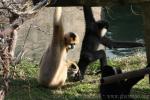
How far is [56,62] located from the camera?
7.20 m

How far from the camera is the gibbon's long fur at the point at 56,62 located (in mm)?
7070

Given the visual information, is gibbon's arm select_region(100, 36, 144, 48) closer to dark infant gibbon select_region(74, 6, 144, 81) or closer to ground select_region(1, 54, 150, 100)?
dark infant gibbon select_region(74, 6, 144, 81)

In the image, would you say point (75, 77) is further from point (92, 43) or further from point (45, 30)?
point (45, 30)

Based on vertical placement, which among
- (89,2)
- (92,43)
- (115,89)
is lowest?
(92,43)

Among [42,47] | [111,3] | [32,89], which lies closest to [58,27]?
[32,89]

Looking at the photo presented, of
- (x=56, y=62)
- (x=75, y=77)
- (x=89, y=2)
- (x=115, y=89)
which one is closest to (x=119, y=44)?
(x=75, y=77)

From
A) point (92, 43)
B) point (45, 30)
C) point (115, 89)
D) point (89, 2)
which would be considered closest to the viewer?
point (89, 2)

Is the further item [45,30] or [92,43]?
[45,30]

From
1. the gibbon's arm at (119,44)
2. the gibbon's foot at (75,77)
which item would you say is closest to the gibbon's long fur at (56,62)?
the gibbon's foot at (75,77)

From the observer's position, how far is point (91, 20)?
8.16m

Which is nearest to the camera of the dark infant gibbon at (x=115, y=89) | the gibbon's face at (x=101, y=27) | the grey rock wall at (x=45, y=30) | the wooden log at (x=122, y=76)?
the wooden log at (x=122, y=76)

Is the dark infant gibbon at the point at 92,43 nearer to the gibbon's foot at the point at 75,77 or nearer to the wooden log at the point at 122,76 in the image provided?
the gibbon's foot at the point at 75,77

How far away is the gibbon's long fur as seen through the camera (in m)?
7.07

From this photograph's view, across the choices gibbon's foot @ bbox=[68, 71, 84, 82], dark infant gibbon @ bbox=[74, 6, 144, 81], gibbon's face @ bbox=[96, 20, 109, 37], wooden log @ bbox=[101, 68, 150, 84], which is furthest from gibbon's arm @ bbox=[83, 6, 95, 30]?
wooden log @ bbox=[101, 68, 150, 84]
